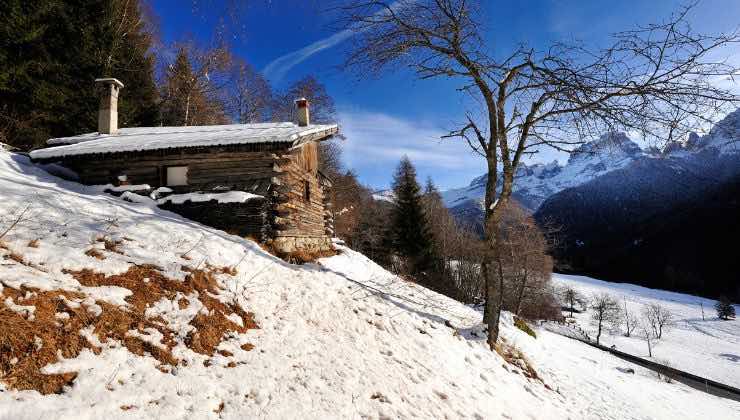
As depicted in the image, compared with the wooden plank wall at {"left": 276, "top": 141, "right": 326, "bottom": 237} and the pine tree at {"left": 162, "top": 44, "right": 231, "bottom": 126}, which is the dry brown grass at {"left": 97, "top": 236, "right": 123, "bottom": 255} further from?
the pine tree at {"left": 162, "top": 44, "right": 231, "bottom": 126}

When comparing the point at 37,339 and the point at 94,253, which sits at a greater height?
the point at 94,253

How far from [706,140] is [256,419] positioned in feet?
21.6

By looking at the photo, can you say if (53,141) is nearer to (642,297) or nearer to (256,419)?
(256,419)

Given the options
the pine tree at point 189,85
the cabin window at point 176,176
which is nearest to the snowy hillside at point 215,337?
the cabin window at point 176,176

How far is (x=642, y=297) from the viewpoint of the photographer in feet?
233

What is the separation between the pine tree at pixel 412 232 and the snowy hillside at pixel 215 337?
59.3 feet

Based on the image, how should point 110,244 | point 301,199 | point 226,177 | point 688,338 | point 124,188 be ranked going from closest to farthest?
point 110,244
point 124,188
point 226,177
point 301,199
point 688,338

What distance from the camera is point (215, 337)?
459 centimetres

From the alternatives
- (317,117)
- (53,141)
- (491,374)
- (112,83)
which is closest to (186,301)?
(491,374)

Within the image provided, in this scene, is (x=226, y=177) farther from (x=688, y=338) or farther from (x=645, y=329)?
(x=688, y=338)

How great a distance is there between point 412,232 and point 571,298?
52.3 metres

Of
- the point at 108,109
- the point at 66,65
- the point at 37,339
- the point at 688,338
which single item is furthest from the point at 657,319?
the point at 66,65

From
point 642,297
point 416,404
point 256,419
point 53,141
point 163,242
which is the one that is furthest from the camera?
point 642,297

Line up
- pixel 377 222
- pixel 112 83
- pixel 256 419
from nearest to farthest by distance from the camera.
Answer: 1. pixel 256 419
2. pixel 112 83
3. pixel 377 222
